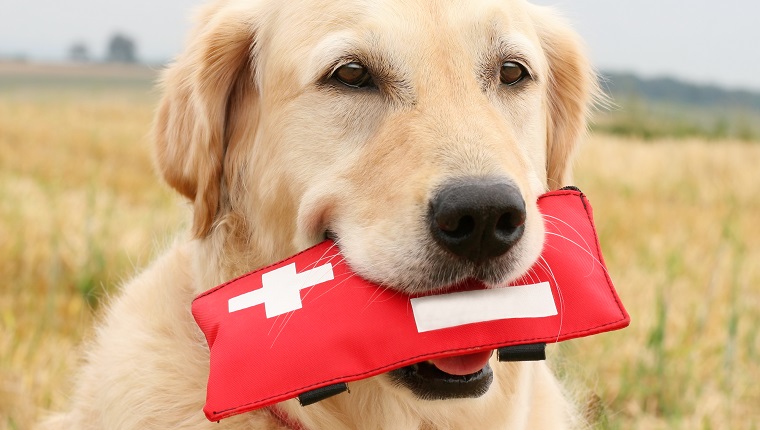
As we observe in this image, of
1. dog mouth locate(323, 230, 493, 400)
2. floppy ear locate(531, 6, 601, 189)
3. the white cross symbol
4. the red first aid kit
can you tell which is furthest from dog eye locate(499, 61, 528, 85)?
the white cross symbol

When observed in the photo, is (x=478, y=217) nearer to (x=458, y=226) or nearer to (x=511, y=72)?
(x=458, y=226)

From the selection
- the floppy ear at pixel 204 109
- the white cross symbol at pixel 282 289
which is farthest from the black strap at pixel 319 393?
the floppy ear at pixel 204 109

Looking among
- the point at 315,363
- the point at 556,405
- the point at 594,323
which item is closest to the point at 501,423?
the point at 556,405

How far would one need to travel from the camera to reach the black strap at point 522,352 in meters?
2.04

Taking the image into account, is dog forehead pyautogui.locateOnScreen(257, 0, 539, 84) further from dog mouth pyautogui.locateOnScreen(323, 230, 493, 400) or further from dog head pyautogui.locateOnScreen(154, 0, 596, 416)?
dog mouth pyautogui.locateOnScreen(323, 230, 493, 400)

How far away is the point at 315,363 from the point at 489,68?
3.67ft

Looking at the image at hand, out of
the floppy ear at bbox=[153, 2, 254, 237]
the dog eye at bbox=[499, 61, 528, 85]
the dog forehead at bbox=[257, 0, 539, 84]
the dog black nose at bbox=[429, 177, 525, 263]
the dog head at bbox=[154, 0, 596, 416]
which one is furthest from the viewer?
the floppy ear at bbox=[153, 2, 254, 237]

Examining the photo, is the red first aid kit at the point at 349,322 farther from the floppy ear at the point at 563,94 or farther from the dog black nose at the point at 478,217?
the floppy ear at the point at 563,94

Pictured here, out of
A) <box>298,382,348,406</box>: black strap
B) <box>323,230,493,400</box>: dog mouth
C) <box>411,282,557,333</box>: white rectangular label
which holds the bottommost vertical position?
<box>323,230,493,400</box>: dog mouth

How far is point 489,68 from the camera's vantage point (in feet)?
8.31

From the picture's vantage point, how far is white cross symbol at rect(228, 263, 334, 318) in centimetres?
213

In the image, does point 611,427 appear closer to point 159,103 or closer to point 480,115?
point 480,115

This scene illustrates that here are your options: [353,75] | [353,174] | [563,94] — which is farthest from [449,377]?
[563,94]

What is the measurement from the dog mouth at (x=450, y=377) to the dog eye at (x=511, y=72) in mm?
940
